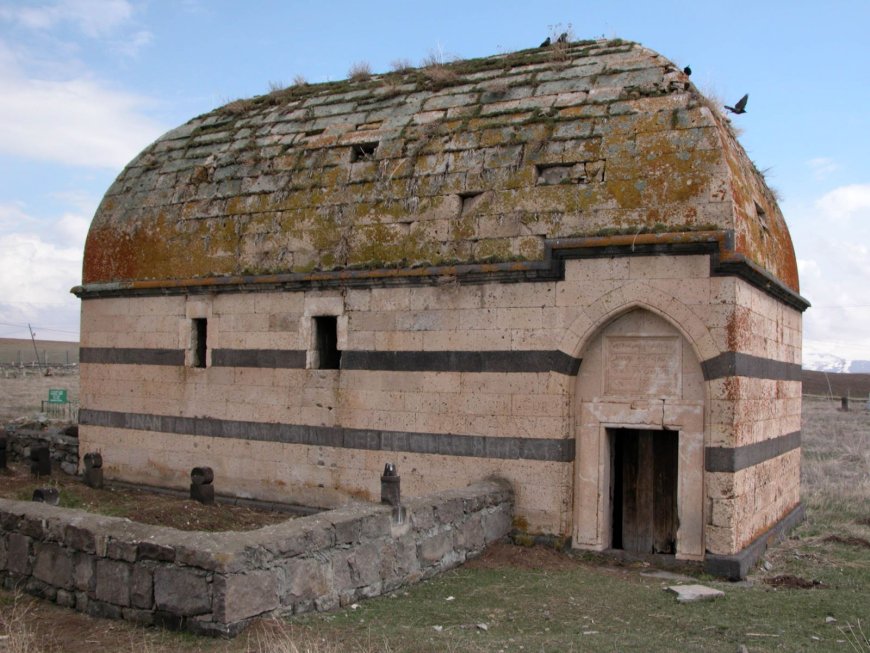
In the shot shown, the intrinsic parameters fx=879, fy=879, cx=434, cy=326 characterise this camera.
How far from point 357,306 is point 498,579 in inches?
168

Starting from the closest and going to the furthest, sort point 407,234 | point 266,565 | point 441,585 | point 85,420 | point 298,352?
1. point 266,565
2. point 441,585
3. point 407,234
4. point 298,352
5. point 85,420

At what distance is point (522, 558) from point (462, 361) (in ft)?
8.15

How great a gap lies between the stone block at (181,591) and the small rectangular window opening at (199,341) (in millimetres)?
6756

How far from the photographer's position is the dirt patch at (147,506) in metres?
11.0

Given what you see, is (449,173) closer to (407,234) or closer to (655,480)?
(407,234)

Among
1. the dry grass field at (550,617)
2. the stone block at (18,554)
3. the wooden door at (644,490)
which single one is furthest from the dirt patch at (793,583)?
the stone block at (18,554)

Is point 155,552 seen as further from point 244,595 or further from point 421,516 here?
point 421,516

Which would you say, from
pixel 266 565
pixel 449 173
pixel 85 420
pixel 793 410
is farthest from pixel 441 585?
pixel 85 420

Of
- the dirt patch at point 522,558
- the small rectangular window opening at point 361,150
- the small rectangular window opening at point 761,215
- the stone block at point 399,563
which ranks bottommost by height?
the dirt patch at point 522,558

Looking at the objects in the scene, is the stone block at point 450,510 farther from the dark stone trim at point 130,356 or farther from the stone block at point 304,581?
the dark stone trim at point 130,356

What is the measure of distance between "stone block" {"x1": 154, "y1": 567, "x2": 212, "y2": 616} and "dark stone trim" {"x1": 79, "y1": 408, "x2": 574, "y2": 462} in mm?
4694

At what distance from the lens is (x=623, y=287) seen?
982 cm

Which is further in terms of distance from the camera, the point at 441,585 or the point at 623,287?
the point at 623,287

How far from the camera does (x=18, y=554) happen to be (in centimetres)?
782
